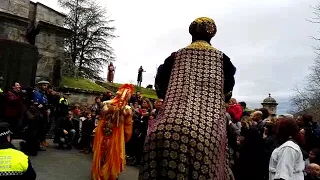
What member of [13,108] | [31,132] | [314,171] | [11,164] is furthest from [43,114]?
A: [314,171]

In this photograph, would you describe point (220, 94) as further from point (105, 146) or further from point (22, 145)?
point (22, 145)

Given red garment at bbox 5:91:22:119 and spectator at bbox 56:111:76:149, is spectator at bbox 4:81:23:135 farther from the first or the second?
spectator at bbox 56:111:76:149

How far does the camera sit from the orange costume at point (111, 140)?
27.5 ft

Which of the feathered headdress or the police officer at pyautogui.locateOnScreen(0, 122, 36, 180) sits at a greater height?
the feathered headdress

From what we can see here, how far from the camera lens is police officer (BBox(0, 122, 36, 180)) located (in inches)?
154

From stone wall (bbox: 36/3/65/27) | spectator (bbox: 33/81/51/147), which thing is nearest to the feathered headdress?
spectator (bbox: 33/81/51/147)

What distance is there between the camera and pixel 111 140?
849 cm

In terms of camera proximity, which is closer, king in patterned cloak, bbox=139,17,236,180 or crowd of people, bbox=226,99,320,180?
king in patterned cloak, bbox=139,17,236,180

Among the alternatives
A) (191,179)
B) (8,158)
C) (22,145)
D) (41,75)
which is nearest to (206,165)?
(191,179)

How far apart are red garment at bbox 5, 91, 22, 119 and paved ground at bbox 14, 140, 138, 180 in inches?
34.7

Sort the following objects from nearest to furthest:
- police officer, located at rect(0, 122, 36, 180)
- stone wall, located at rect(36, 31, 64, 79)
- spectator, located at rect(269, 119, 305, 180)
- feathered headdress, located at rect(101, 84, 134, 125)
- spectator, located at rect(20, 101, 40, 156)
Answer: police officer, located at rect(0, 122, 36, 180) < spectator, located at rect(269, 119, 305, 180) < feathered headdress, located at rect(101, 84, 134, 125) < spectator, located at rect(20, 101, 40, 156) < stone wall, located at rect(36, 31, 64, 79)

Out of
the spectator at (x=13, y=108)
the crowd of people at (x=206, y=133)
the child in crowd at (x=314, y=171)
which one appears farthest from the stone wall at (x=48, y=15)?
the child in crowd at (x=314, y=171)

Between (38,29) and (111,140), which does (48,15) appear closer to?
(38,29)

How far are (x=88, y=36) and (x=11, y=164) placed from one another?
35592 millimetres
